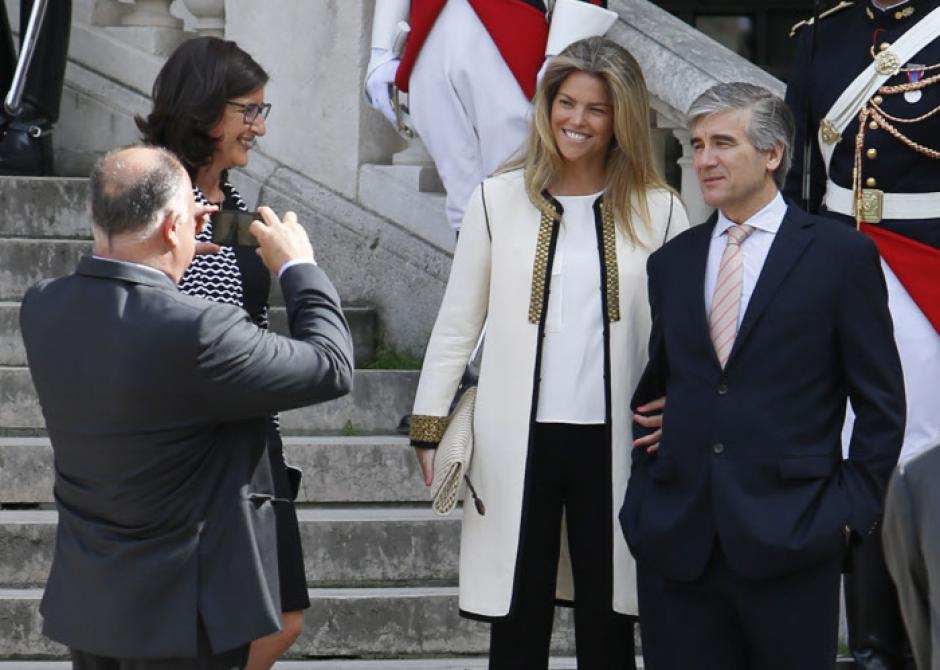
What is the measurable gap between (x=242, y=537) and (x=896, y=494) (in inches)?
69.1

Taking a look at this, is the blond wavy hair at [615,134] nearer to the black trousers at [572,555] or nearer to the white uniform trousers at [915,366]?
the black trousers at [572,555]

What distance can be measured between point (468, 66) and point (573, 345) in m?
1.55

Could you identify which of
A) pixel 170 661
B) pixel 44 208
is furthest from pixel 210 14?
pixel 170 661

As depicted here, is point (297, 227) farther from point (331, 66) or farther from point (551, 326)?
point (331, 66)

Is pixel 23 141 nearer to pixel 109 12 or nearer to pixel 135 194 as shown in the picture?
pixel 109 12

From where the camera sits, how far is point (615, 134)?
13.9ft

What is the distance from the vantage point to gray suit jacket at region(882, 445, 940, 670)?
1.80 metres

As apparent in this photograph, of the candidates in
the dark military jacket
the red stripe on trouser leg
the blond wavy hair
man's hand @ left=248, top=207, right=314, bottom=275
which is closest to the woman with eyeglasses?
man's hand @ left=248, top=207, right=314, bottom=275

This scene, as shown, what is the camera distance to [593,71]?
4.21 m

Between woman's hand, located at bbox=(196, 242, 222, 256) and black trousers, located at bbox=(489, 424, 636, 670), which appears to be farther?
black trousers, located at bbox=(489, 424, 636, 670)

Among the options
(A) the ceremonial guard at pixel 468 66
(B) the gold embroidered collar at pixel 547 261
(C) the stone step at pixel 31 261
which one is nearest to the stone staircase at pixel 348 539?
(C) the stone step at pixel 31 261

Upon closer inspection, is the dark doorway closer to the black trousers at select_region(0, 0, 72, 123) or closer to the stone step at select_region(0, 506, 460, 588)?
the black trousers at select_region(0, 0, 72, 123)

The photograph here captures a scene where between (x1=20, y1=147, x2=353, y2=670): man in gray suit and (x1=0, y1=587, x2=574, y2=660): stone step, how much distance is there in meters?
1.84

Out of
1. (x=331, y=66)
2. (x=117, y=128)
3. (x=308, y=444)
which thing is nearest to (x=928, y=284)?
A: (x=308, y=444)
